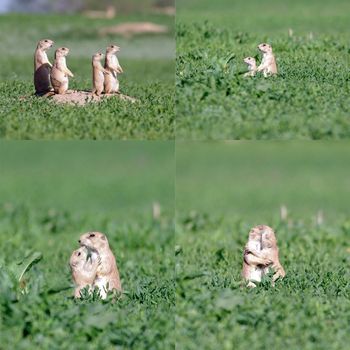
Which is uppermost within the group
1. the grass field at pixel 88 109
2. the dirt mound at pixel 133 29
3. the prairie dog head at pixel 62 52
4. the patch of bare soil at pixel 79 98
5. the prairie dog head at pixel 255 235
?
the prairie dog head at pixel 62 52

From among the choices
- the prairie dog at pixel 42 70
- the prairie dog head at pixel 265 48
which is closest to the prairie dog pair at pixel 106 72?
the prairie dog at pixel 42 70

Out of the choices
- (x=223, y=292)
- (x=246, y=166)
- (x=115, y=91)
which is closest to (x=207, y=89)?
(x=115, y=91)

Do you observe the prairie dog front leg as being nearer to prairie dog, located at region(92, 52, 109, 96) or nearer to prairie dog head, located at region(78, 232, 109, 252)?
prairie dog head, located at region(78, 232, 109, 252)

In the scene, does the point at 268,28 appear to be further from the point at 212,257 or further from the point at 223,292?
the point at 223,292

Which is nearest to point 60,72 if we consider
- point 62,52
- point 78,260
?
point 62,52

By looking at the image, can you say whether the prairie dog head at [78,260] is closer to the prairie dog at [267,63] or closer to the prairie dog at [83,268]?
the prairie dog at [83,268]

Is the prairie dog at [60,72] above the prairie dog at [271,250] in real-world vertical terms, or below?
above

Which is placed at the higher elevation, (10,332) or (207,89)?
(207,89)
